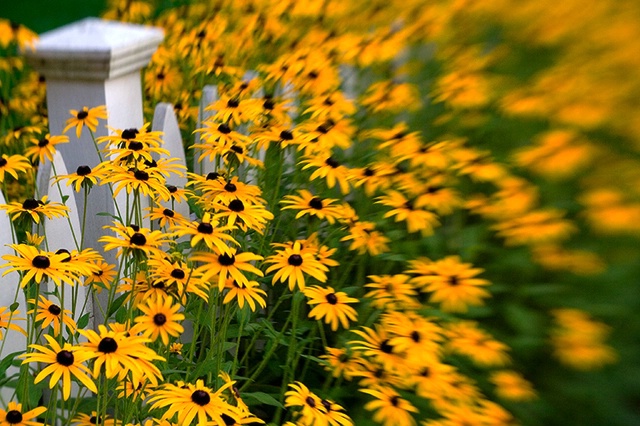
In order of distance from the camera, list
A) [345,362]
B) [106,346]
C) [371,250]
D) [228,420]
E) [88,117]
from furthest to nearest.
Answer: [88,117], [371,250], [345,362], [228,420], [106,346]

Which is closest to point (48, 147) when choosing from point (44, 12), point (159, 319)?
point (159, 319)

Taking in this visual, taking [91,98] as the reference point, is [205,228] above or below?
below

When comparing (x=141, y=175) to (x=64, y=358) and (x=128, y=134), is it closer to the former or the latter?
(x=128, y=134)

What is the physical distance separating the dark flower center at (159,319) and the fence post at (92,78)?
556 mm

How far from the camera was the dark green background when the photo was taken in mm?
3621

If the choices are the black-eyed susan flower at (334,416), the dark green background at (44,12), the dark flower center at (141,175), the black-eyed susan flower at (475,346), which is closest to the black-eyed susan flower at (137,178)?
the dark flower center at (141,175)

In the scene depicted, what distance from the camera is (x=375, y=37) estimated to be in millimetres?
2139

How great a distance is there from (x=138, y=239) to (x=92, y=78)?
68cm

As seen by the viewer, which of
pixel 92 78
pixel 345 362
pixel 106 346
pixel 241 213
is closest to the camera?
pixel 106 346

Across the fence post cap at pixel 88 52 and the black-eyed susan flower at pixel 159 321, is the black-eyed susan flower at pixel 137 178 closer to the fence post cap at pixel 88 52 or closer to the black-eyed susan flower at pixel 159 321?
the black-eyed susan flower at pixel 159 321

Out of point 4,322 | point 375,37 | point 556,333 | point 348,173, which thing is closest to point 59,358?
point 4,322

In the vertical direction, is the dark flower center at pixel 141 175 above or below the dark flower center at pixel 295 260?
above

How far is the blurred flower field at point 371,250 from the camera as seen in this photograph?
1198mm

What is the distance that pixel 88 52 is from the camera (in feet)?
5.40
